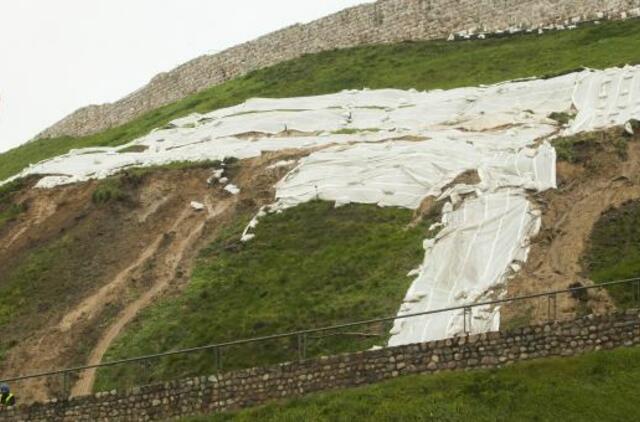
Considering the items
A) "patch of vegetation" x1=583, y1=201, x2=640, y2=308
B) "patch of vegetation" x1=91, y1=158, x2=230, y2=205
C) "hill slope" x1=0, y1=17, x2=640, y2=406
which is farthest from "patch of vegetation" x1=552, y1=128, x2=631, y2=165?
"patch of vegetation" x1=91, y1=158, x2=230, y2=205

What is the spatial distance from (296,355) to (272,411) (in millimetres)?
1705

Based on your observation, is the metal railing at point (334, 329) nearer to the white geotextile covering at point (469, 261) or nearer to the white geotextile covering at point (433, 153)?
the white geotextile covering at point (469, 261)

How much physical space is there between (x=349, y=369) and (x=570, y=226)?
694cm

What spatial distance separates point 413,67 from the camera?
45250 mm

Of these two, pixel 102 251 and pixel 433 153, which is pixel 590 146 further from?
pixel 102 251

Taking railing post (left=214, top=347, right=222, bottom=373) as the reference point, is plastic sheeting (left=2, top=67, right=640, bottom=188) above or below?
above

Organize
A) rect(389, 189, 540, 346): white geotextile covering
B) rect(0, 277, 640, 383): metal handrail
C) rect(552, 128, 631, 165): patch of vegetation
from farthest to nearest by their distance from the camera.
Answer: rect(552, 128, 631, 165): patch of vegetation
rect(389, 189, 540, 346): white geotextile covering
rect(0, 277, 640, 383): metal handrail

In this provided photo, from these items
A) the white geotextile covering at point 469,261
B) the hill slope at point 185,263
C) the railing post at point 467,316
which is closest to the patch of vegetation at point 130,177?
the hill slope at point 185,263

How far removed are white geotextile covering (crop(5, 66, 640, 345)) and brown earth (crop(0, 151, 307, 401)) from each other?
91 cm

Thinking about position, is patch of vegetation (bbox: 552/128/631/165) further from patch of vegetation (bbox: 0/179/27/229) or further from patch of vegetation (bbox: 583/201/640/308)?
patch of vegetation (bbox: 0/179/27/229)

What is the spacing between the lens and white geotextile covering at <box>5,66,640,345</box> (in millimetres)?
25453

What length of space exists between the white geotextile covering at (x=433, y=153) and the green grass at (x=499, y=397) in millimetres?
1641

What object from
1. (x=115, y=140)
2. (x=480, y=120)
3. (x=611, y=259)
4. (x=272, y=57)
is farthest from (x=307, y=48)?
(x=611, y=259)

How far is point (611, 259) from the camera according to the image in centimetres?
2428
